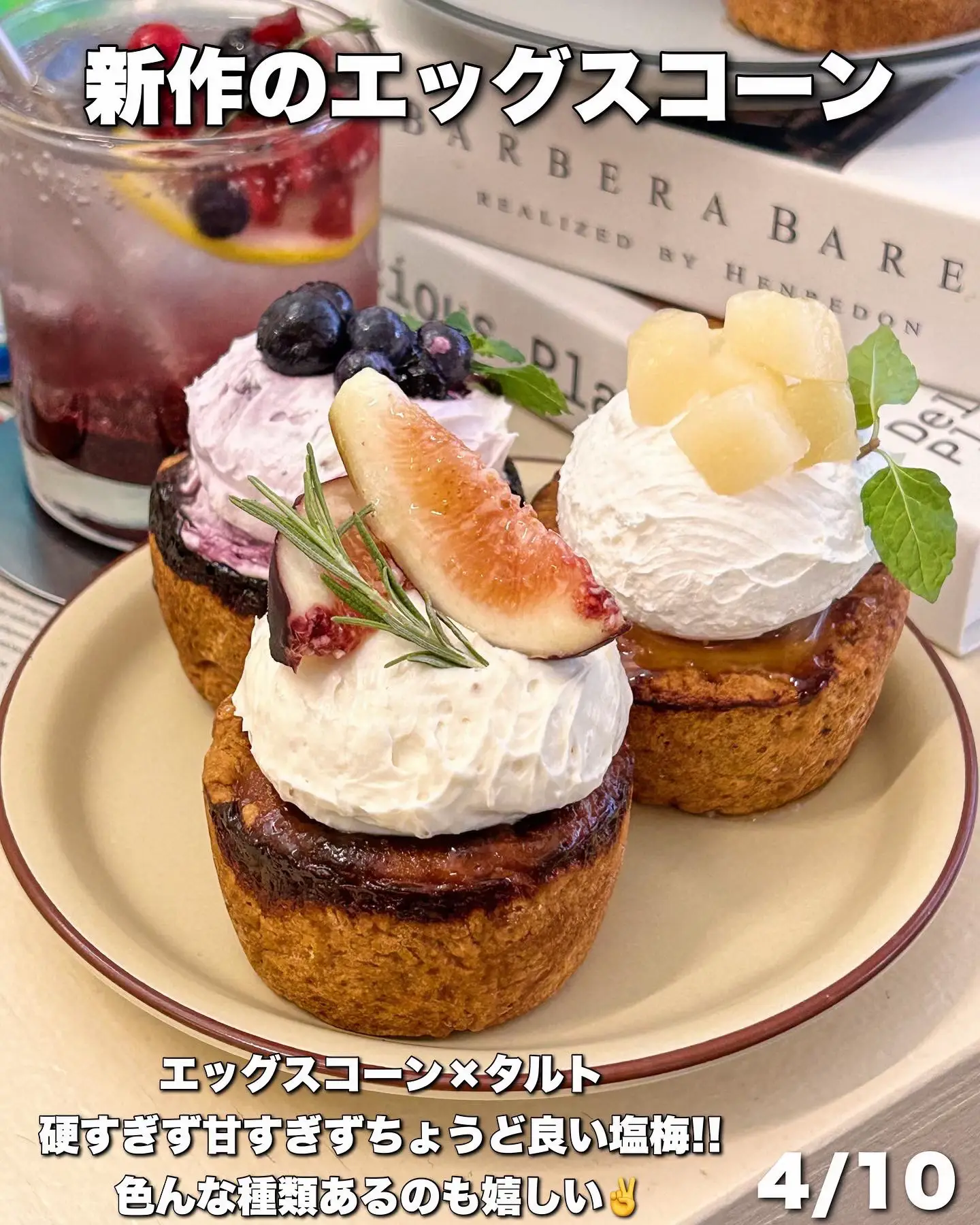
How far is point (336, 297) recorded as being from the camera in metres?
1.75

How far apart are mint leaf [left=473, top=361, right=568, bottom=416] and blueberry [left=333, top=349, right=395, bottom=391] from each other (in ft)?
0.53

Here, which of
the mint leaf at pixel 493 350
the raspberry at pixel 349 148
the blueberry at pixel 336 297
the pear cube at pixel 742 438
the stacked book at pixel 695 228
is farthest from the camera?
the stacked book at pixel 695 228

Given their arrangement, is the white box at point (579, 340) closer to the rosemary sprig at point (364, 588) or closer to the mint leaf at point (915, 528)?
the mint leaf at point (915, 528)

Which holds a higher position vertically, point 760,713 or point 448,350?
point 448,350

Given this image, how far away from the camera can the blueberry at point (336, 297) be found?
1729 millimetres

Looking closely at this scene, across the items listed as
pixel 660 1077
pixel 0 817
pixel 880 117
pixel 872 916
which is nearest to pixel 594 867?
pixel 660 1077

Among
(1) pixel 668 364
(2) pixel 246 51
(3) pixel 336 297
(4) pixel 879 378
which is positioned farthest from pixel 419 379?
(2) pixel 246 51

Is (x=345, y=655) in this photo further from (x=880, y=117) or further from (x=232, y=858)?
(x=880, y=117)

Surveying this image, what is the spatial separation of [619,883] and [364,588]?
0.54m

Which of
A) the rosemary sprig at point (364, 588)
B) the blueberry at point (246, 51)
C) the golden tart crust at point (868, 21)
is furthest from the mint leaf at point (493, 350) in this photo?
the golden tart crust at point (868, 21)

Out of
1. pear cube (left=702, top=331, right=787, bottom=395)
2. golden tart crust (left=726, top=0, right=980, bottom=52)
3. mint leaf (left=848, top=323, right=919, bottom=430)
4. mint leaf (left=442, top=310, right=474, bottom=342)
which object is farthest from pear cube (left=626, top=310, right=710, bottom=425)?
golden tart crust (left=726, top=0, right=980, bottom=52)

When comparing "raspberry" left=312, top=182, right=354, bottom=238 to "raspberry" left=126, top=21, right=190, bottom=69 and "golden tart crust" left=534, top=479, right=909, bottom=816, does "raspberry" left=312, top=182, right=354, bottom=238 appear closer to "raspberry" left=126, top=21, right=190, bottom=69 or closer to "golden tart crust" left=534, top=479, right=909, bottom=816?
"raspberry" left=126, top=21, right=190, bottom=69

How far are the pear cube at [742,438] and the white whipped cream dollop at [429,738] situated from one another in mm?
301

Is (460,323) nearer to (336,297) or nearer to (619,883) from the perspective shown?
(336,297)
